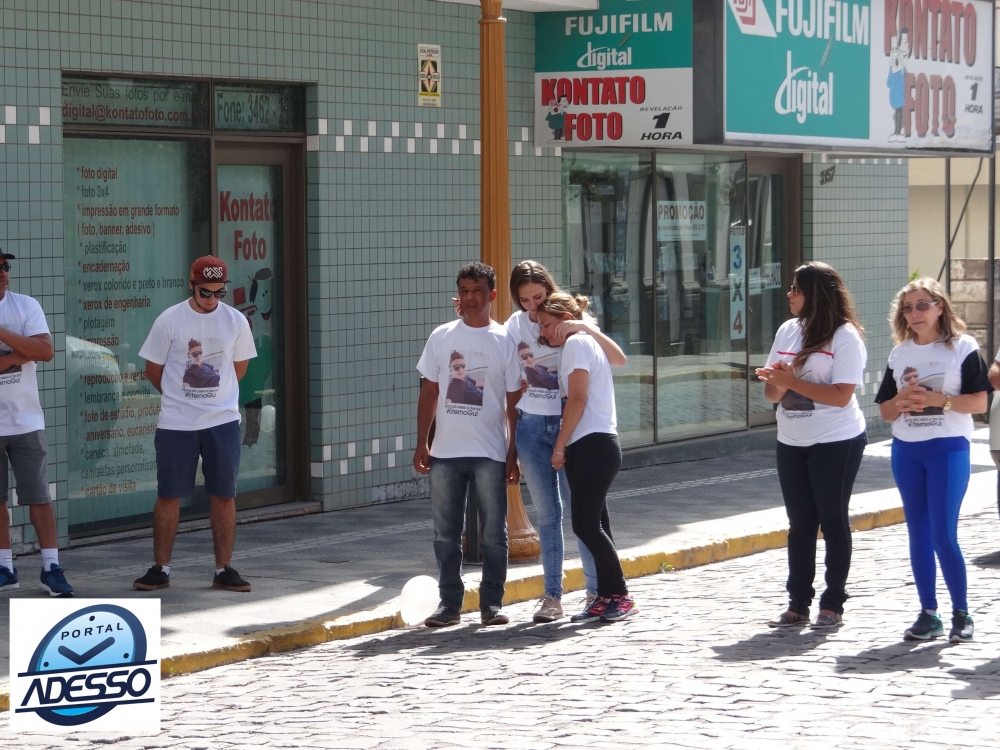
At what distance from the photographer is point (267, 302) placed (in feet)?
38.0

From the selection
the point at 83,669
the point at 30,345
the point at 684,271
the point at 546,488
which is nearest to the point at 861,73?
the point at 684,271

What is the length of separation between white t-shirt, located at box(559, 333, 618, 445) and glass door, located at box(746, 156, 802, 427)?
307 inches

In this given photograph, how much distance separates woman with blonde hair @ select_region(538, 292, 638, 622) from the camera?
26.0 feet

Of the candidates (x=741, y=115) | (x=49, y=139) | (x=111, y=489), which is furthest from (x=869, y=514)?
(x=49, y=139)

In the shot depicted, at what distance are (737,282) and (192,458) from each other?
7870 millimetres

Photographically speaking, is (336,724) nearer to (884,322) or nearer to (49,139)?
(49,139)

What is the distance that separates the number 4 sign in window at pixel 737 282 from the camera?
50.4 feet

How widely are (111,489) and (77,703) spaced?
4.62 m

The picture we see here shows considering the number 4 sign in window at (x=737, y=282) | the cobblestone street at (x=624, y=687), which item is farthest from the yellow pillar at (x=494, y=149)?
the number 4 sign in window at (x=737, y=282)

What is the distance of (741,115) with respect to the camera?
1283 cm

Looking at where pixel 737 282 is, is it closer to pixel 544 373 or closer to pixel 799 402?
pixel 544 373

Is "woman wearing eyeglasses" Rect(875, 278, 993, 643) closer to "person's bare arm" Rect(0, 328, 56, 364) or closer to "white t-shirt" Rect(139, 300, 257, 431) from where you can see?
"white t-shirt" Rect(139, 300, 257, 431)

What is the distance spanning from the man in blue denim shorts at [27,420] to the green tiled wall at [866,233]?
31.1 ft

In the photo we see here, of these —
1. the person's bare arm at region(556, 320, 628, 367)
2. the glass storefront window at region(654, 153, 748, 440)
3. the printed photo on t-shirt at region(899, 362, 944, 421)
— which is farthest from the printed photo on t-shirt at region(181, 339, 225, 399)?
the glass storefront window at region(654, 153, 748, 440)
